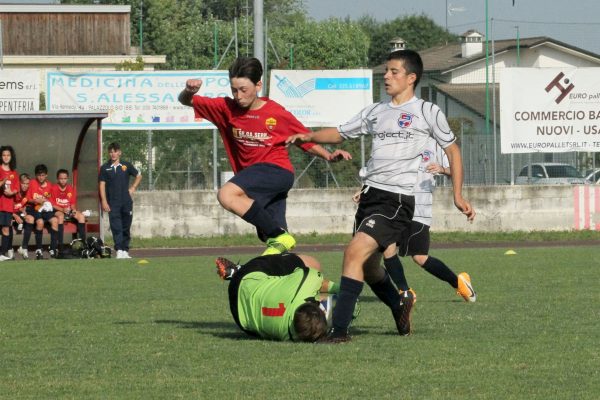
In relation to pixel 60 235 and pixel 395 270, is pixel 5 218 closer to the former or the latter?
pixel 60 235

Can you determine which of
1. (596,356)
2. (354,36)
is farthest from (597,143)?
(354,36)

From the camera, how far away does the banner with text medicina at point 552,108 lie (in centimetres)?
2744

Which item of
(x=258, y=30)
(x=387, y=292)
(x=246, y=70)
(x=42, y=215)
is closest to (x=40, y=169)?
(x=42, y=215)

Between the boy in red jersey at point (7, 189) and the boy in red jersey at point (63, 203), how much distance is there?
2.53 feet

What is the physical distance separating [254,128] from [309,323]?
1966mm

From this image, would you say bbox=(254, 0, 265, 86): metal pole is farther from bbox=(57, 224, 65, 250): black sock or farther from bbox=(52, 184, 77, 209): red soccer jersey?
bbox=(57, 224, 65, 250): black sock

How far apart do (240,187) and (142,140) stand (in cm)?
1698

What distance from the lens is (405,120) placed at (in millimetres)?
8445

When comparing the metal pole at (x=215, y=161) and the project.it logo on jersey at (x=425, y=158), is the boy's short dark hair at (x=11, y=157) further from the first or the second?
the project.it logo on jersey at (x=425, y=158)

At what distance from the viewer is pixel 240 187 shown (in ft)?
30.8

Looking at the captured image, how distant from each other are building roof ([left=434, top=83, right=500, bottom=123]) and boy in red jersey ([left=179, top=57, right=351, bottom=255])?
21.1 metres

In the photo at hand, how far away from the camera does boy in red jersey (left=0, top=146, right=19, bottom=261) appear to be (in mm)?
21156

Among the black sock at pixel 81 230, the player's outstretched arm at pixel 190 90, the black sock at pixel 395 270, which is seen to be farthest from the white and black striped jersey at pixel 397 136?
the black sock at pixel 81 230

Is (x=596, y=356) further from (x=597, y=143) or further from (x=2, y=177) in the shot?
(x=597, y=143)
